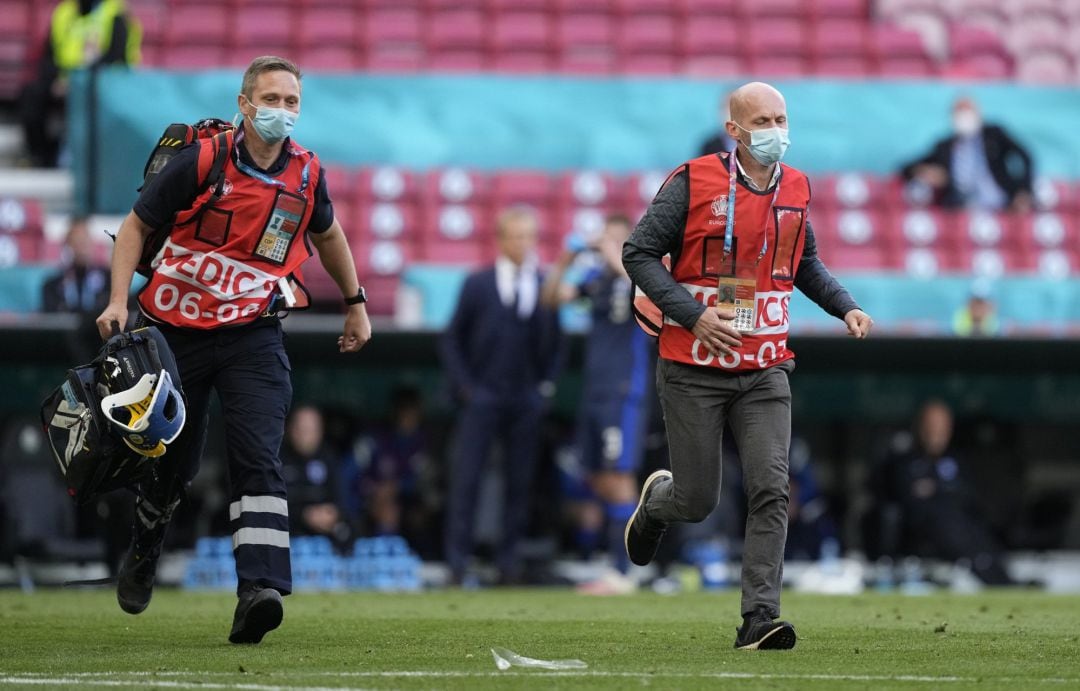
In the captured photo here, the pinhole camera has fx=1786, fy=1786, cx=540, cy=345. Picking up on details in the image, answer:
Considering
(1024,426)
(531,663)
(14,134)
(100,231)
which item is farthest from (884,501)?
(14,134)

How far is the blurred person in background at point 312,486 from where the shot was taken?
11086mm

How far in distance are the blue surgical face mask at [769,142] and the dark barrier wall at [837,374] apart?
17.3 ft

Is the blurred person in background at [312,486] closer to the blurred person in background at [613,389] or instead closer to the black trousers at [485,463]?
the black trousers at [485,463]

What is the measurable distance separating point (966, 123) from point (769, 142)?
9.65 meters

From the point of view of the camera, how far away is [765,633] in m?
5.80

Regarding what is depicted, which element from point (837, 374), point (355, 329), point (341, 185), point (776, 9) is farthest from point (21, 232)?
point (355, 329)

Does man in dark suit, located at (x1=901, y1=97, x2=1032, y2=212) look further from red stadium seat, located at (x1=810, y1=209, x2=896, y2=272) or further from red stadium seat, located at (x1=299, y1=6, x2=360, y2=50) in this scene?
red stadium seat, located at (x1=299, y1=6, x2=360, y2=50)

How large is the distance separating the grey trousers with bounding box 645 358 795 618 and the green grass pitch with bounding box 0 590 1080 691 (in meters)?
0.33

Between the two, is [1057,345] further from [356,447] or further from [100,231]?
[100,231]

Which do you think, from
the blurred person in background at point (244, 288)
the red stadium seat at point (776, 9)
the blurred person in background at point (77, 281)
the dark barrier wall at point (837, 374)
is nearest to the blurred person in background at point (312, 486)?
the dark barrier wall at point (837, 374)

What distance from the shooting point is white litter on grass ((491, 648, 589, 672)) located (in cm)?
521

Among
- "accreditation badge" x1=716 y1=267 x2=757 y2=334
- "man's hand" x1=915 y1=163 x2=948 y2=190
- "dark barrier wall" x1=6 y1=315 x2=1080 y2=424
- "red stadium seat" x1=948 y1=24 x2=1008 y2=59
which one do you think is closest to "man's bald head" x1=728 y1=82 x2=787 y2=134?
"accreditation badge" x1=716 y1=267 x2=757 y2=334

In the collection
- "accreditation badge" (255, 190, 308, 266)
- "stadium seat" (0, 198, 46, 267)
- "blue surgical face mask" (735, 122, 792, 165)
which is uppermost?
"blue surgical face mask" (735, 122, 792, 165)

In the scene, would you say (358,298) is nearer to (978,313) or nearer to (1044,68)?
(978,313)
